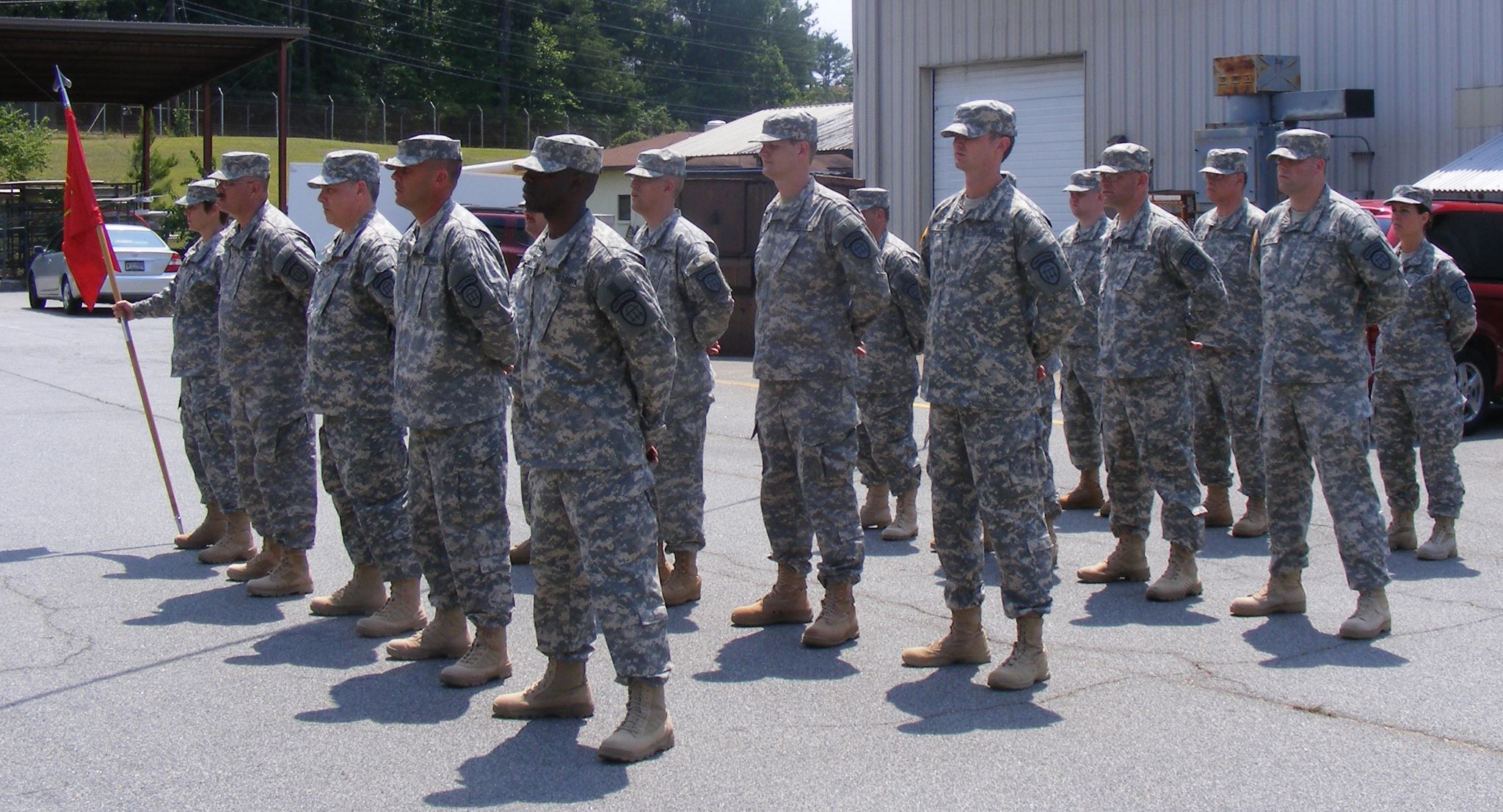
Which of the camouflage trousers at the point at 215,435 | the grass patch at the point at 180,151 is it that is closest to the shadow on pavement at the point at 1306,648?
the camouflage trousers at the point at 215,435

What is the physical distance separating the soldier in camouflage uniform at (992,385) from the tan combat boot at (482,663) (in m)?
1.60

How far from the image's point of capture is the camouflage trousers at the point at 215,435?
7961mm

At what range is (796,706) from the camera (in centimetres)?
547

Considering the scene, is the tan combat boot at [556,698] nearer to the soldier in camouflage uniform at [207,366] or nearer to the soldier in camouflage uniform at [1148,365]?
the soldier in camouflage uniform at [1148,365]

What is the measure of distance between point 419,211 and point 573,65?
71.8 metres

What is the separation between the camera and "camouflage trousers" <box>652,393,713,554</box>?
22.8 ft

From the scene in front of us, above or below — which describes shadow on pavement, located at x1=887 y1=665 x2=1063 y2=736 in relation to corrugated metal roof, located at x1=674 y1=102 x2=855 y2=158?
below

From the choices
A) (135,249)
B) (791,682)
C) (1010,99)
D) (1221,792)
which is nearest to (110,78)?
(135,249)

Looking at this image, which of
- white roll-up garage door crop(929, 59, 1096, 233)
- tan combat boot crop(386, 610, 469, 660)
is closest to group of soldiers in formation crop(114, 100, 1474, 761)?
tan combat boot crop(386, 610, 469, 660)

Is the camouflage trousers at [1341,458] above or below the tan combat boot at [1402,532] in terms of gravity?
above

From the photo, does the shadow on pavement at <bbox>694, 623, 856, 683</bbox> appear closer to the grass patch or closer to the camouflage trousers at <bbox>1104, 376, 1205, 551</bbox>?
the camouflage trousers at <bbox>1104, 376, 1205, 551</bbox>

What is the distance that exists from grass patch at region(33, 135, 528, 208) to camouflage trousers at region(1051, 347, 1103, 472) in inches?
1701

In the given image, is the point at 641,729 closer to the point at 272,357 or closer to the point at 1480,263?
the point at 272,357

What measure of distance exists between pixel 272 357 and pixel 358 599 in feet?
3.98
